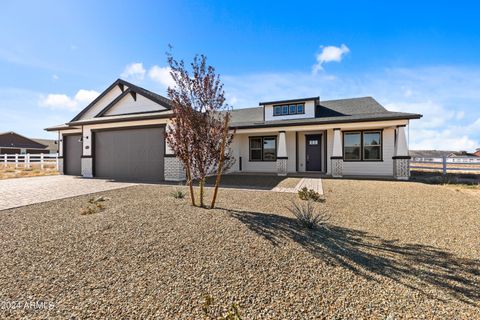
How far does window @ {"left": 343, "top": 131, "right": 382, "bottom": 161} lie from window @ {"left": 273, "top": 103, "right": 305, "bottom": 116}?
340 cm

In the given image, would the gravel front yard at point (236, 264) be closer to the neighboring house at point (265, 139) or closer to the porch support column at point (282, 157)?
the neighboring house at point (265, 139)

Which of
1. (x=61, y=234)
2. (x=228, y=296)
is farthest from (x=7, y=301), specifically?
(x=228, y=296)

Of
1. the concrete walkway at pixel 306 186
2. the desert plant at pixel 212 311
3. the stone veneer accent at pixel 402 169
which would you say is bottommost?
the desert plant at pixel 212 311

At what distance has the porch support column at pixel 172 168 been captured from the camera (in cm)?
1137

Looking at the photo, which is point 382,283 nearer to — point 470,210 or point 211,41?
point 470,210

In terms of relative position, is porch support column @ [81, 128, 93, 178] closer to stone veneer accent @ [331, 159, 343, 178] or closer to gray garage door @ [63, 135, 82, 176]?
gray garage door @ [63, 135, 82, 176]

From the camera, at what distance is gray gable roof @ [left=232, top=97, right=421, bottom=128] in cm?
1229

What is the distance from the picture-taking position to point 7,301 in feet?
8.01

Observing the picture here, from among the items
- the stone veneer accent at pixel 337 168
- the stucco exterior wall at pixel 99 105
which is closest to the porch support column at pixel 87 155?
the stucco exterior wall at pixel 99 105

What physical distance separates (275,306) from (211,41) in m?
11.7

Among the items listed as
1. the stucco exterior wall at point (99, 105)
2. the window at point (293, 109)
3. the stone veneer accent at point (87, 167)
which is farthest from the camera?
the window at point (293, 109)

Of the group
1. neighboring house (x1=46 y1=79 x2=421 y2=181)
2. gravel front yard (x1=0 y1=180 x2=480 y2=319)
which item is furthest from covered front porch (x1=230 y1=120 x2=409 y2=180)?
gravel front yard (x1=0 y1=180 x2=480 y2=319)

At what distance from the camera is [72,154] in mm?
16125

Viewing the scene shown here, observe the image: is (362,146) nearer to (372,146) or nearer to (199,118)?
(372,146)
